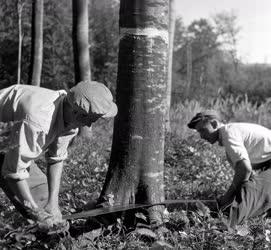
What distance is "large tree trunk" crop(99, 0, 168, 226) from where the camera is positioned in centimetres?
389

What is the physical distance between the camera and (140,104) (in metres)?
3.91

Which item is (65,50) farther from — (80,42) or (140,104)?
(140,104)

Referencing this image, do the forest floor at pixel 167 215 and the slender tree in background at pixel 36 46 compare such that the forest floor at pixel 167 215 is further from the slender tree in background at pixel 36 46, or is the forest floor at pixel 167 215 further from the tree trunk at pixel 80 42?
the slender tree in background at pixel 36 46

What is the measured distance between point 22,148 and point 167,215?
1.47 meters

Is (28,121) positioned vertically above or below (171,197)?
above

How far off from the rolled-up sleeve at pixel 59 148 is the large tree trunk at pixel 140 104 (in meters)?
0.47

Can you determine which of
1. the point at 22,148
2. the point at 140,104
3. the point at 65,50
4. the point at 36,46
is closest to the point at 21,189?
the point at 22,148

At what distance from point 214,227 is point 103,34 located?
3500 centimetres

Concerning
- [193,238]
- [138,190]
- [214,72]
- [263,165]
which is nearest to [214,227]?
[193,238]

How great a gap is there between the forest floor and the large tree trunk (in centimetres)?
29

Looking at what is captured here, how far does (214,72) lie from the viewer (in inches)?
1927

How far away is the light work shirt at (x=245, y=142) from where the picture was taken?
4652 mm

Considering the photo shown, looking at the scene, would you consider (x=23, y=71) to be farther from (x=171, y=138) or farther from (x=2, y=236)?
(x=2, y=236)

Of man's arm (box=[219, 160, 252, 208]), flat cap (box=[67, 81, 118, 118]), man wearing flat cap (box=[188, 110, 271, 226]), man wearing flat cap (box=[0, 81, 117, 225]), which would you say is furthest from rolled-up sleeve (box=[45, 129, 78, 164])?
man's arm (box=[219, 160, 252, 208])
